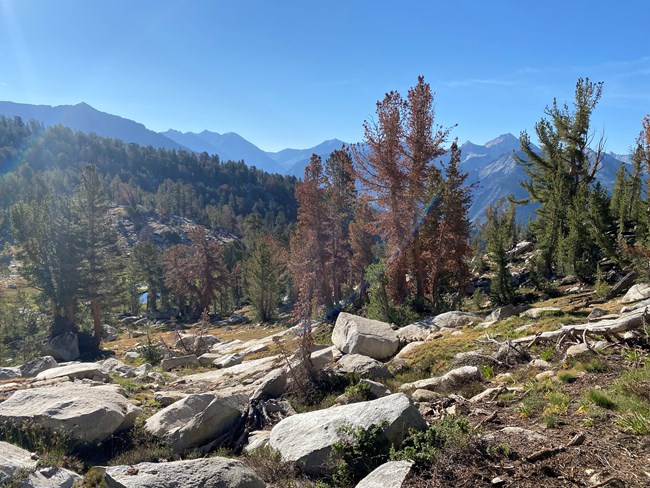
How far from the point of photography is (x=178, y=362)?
23.2 meters

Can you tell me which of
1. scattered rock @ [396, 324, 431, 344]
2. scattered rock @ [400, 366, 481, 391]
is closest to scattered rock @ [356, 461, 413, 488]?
scattered rock @ [400, 366, 481, 391]

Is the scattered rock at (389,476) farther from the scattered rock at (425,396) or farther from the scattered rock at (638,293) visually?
the scattered rock at (638,293)

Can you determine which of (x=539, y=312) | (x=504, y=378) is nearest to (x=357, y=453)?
(x=504, y=378)

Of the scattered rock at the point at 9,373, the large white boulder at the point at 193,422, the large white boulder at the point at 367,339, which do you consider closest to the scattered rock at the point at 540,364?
the large white boulder at the point at 367,339

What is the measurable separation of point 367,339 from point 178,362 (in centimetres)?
1306

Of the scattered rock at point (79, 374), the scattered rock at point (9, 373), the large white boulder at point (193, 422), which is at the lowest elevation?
the scattered rock at point (9, 373)

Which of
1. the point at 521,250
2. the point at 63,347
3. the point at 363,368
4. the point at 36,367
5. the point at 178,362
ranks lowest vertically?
the point at 63,347

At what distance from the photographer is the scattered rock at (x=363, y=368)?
11594 millimetres

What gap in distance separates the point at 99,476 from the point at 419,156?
20.4 meters

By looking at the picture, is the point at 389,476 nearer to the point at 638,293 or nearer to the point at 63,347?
the point at 638,293

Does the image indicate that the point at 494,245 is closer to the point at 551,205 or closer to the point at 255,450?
the point at 551,205

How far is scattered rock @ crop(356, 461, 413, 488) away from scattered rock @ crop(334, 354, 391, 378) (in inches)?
225

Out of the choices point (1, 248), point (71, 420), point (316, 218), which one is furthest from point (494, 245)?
point (1, 248)

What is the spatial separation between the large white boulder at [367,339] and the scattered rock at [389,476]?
927 cm
